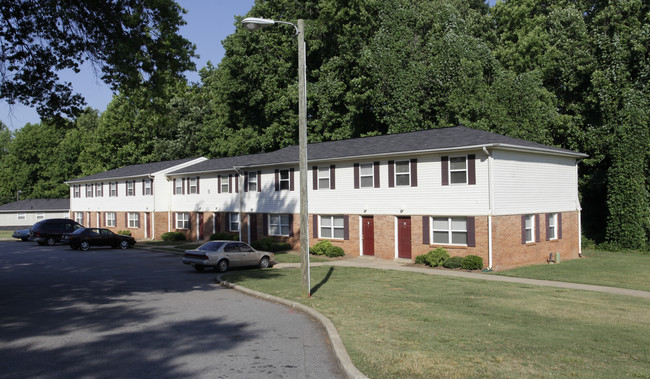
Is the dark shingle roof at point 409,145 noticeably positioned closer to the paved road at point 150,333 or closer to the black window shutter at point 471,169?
the black window shutter at point 471,169

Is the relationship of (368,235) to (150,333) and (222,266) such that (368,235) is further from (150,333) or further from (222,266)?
(150,333)

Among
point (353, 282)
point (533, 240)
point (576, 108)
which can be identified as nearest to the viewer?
point (353, 282)

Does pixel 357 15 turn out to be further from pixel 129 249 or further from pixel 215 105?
pixel 129 249

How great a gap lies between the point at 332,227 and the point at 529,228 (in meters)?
11.0

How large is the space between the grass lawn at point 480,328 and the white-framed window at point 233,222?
771 inches

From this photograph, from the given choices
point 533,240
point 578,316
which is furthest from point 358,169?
point 578,316

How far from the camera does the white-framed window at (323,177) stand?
3089cm

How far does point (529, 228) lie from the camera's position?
25.9 m

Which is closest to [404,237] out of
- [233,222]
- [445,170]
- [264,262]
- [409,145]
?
[445,170]

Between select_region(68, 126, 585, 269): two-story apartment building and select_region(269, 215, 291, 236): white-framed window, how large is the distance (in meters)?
0.07

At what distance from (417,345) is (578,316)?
5582 millimetres

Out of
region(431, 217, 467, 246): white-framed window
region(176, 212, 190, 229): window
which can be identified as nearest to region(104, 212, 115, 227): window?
region(176, 212, 190, 229): window

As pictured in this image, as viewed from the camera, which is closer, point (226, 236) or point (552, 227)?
point (552, 227)

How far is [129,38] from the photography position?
1595 centimetres
